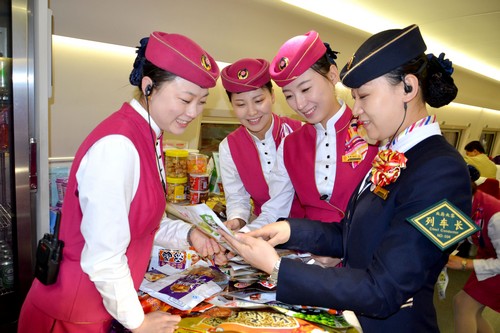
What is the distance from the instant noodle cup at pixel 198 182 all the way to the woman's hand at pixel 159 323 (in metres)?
1.85

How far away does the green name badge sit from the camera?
99cm

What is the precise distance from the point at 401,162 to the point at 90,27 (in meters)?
2.51

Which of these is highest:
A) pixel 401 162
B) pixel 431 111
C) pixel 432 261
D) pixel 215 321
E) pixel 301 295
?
pixel 431 111

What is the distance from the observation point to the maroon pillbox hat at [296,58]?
5.82ft

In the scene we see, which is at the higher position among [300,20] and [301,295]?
[300,20]

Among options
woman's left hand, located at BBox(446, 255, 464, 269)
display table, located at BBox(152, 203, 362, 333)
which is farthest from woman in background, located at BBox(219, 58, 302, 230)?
woman's left hand, located at BBox(446, 255, 464, 269)

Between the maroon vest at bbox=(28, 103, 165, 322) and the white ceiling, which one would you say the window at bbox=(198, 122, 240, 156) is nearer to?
the white ceiling

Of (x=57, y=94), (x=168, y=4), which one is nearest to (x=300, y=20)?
(x=168, y=4)

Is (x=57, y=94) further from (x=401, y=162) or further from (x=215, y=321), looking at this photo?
(x=401, y=162)

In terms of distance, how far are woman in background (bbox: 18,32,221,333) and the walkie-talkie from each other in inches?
1.0

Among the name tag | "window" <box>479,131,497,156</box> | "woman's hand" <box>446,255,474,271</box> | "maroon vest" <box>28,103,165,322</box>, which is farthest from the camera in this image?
"window" <box>479,131,497,156</box>

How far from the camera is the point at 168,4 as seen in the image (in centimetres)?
306

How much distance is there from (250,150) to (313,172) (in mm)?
680

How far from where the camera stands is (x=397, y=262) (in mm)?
1026
